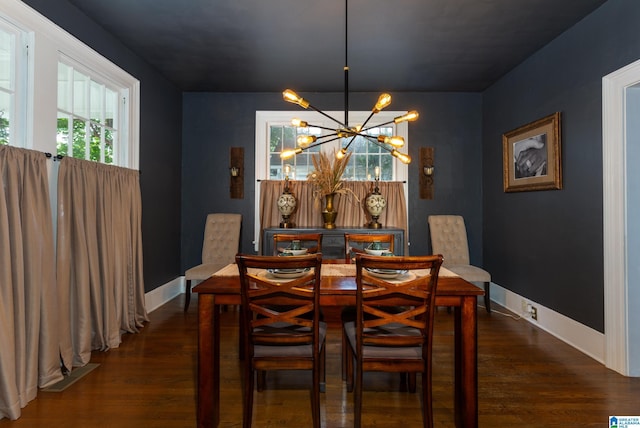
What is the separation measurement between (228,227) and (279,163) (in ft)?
3.51

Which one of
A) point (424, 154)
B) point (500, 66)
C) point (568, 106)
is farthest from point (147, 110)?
point (568, 106)

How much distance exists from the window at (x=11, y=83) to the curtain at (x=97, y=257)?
1.08ft

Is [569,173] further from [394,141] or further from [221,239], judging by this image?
[221,239]

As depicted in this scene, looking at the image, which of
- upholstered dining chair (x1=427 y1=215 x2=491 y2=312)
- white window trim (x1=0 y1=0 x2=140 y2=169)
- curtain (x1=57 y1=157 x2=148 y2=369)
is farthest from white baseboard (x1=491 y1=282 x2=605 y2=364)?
white window trim (x1=0 y1=0 x2=140 y2=169)

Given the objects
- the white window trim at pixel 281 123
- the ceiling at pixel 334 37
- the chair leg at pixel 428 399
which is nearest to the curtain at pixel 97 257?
the ceiling at pixel 334 37

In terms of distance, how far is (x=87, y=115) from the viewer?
3055 millimetres

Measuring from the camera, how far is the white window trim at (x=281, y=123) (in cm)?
470

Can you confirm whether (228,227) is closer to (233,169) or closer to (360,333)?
(233,169)

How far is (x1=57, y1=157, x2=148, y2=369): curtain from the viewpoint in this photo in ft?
8.41

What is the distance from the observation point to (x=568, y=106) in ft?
10.1

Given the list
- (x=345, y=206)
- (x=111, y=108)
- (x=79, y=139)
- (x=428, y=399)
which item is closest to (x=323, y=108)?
(x=345, y=206)

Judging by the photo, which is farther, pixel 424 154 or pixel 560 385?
pixel 424 154

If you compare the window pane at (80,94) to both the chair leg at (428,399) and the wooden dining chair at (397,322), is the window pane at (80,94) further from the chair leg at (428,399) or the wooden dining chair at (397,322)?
the chair leg at (428,399)

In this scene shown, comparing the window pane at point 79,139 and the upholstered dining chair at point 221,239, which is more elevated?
the window pane at point 79,139
